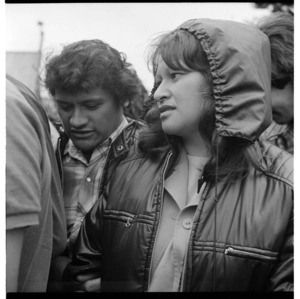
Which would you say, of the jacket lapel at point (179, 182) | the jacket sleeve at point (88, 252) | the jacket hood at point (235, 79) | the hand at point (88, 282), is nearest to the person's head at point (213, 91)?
the jacket hood at point (235, 79)

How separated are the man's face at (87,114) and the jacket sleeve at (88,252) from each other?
0.35m

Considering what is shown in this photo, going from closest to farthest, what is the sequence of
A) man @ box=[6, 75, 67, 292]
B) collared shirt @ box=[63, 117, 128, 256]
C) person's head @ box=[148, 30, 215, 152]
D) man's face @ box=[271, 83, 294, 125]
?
man @ box=[6, 75, 67, 292] < person's head @ box=[148, 30, 215, 152] < collared shirt @ box=[63, 117, 128, 256] < man's face @ box=[271, 83, 294, 125]

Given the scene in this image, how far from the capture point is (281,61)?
2.44 meters

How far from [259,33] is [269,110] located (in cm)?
39

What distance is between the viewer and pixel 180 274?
2.18 m

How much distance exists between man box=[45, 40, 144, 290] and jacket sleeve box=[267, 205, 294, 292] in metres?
0.92

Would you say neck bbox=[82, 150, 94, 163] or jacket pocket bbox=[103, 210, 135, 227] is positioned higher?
neck bbox=[82, 150, 94, 163]

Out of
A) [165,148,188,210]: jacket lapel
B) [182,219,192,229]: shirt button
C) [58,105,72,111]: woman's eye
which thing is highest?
[58,105,72,111]: woman's eye

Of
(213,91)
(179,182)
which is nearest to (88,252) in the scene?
(179,182)

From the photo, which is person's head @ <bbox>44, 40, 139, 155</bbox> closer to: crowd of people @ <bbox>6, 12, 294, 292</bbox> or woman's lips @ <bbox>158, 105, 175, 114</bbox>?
crowd of people @ <bbox>6, 12, 294, 292</bbox>

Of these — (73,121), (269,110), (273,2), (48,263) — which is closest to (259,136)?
(269,110)

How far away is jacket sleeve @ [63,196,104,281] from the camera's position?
2.30 meters

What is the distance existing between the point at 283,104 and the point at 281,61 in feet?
0.73

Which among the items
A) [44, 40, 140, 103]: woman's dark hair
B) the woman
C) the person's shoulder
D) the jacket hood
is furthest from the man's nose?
the person's shoulder
